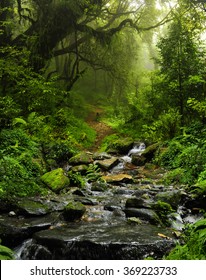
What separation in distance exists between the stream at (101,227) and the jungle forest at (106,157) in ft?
0.06

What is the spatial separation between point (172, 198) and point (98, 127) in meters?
13.8

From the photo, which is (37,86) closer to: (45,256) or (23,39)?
(23,39)

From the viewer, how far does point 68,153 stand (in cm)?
1186

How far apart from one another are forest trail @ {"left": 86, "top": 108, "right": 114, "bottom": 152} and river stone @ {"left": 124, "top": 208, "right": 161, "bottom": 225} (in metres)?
8.94

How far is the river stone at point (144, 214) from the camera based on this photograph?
6211 millimetres

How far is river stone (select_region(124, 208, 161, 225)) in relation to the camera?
6.21 metres

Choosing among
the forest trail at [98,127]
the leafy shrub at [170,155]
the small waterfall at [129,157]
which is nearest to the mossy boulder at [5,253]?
the small waterfall at [129,157]

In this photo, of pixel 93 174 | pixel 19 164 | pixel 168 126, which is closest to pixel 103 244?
pixel 19 164

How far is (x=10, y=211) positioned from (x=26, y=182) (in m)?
1.53

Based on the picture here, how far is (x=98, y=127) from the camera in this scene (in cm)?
2083

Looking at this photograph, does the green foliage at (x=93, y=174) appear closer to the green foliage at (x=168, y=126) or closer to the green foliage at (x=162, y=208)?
the green foliage at (x=162, y=208)

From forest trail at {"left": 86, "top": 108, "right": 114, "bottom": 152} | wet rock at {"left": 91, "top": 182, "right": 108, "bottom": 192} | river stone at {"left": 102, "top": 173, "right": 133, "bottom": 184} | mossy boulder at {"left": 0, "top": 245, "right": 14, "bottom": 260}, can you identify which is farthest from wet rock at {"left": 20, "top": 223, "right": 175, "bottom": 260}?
forest trail at {"left": 86, "top": 108, "right": 114, "bottom": 152}

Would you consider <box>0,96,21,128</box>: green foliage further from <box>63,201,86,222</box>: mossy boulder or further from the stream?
<box>63,201,86,222</box>: mossy boulder
